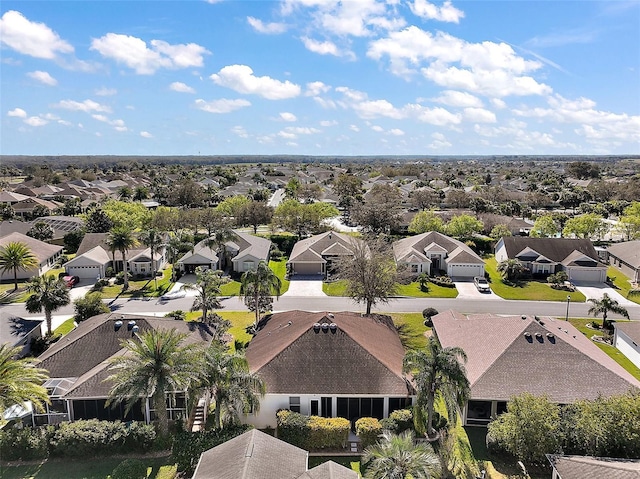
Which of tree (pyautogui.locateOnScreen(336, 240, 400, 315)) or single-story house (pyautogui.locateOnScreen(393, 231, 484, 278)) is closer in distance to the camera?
tree (pyautogui.locateOnScreen(336, 240, 400, 315))

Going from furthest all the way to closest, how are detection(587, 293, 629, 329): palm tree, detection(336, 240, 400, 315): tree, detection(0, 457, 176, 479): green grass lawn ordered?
detection(336, 240, 400, 315): tree, detection(587, 293, 629, 329): palm tree, detection(0, 457, 176, 479): green grass lawn

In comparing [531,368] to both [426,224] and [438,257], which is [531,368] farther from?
[426,224]

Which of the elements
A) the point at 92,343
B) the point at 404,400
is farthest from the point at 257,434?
the point at 92,343

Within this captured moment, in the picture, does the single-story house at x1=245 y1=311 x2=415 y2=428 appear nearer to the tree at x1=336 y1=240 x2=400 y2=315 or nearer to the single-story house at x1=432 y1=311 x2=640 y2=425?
the single-story house at x1=432 y1=311 x2=640 y2=425

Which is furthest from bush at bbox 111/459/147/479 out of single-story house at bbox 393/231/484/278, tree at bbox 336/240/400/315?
single-story house at bbox 393/231/484/278

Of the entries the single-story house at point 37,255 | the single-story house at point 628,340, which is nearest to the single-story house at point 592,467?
the single-story house at point 628,340

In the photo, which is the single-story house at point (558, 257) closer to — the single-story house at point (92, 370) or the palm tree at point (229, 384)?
the single-story house at point (92, 370)

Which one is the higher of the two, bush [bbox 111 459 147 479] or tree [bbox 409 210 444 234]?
tree [bbox 409 210 444 234]
